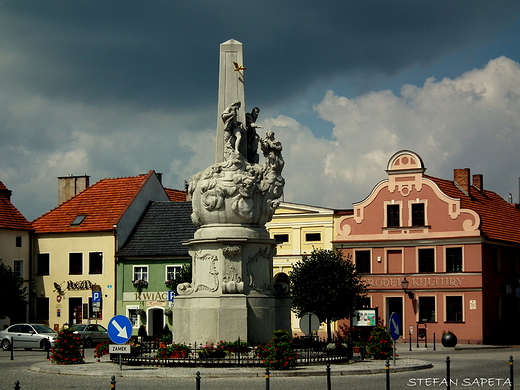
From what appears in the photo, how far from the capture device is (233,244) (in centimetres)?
2872

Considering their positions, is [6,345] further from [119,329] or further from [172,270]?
[119,329]

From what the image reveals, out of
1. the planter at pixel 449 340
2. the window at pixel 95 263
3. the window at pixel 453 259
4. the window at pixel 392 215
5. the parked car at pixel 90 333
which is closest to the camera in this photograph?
the planter at pixel 449 340

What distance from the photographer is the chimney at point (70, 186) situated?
67625 millimetres

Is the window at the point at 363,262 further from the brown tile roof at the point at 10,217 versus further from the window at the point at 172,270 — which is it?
the brown tile roof at the point at 10,217

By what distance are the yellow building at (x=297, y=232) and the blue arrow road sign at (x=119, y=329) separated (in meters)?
34.6

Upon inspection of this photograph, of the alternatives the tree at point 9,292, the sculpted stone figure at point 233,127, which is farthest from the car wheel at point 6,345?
the sculpted stone figure at point 233,127

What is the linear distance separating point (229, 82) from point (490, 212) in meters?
33.7

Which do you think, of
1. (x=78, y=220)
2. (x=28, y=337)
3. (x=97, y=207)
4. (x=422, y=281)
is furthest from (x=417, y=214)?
(x=28, y=337)

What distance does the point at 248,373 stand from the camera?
25.0 m

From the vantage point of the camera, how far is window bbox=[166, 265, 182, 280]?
58.2m

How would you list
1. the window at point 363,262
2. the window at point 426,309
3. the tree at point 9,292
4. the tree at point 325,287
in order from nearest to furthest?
the tree at point 325,287 → the tree at point 9,292 → the window at point 426,309 → the window at point 363,262

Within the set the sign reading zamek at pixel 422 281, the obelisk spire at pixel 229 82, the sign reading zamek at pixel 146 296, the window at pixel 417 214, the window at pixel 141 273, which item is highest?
the obelisk spire at pixel 229 82

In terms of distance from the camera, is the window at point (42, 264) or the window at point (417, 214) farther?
the window at point (42, 264)

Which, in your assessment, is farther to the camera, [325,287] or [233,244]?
[325,287]
